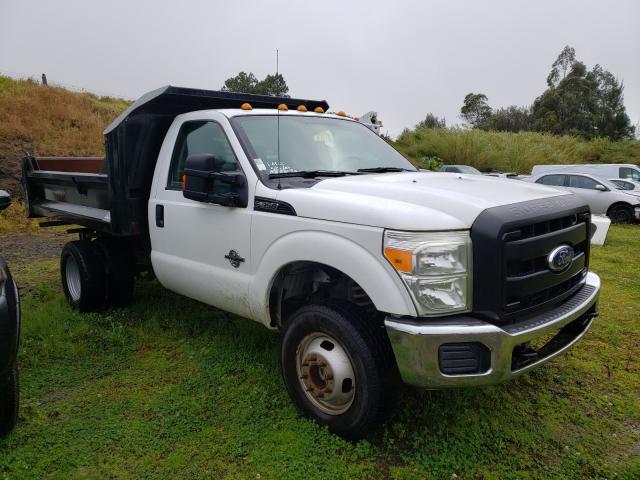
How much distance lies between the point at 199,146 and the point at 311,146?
36.2 inches

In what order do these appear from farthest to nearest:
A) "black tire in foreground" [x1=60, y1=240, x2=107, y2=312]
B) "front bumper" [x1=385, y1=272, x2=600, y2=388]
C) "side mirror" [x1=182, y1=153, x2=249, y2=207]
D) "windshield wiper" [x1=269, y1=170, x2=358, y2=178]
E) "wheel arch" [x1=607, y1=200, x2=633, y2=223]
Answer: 1. "wheel arch" [x1=607, y1=200, x2=633, y2=223]
2. "black tire in foreground" [x1=60, y1=240, x2=107, y2=312]
3. "windshield wiper" [x1=269, y1=170, x2=358, y2=178]
4. "side mirror" [x1=182, y1=153, x2=249, y2=207]
5. "front bumper" [x1=385, y1=272, x2=600, y2=388]

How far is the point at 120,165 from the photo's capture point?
172 inches

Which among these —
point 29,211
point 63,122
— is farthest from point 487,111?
point 29,211

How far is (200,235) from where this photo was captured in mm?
3832

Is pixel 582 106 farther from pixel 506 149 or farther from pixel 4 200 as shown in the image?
pixel 4 200

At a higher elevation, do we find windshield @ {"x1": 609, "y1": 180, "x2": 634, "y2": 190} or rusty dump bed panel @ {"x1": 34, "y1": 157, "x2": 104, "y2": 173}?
rusty dump bed panel @ {"x1": 34, "y1": 157, "x2": 104, "y2": 173}

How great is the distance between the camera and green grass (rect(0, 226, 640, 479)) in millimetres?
2842

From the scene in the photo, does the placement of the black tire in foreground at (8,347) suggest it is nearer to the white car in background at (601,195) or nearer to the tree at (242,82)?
the white car in background at (601,195)

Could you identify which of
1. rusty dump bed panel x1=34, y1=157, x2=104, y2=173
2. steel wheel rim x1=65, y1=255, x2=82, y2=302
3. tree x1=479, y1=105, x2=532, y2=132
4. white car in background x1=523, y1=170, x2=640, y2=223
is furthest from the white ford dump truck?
tree x1=479, y1=105, x2=532, y2=132

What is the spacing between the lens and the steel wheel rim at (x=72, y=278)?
5.23 meters

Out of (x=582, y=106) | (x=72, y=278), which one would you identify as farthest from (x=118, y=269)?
(x=582, y=106)

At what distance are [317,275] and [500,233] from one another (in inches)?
48.5

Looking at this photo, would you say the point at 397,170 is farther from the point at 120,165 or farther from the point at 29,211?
the point at 29,211

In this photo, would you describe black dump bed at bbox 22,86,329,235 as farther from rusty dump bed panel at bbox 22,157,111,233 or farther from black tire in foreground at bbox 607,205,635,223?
black tire in foreground at bbox 607,205,635,223
